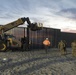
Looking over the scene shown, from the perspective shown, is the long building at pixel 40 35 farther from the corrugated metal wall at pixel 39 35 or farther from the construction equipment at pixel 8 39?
the construction equipment at pixel 8 39

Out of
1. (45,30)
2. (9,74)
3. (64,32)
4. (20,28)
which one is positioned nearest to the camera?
(9,74)

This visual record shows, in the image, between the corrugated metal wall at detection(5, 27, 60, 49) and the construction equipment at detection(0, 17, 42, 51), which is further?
the corrugated metal wall at detection(5, 27, 60, 49)

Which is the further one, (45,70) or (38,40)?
(38,40)

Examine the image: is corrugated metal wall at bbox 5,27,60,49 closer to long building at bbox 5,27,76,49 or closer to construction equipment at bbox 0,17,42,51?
long building at bbox 5,27,76,49

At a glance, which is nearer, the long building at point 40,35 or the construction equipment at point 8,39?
the construction equipment at point 8,39

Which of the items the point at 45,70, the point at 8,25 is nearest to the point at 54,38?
the point at 8,25

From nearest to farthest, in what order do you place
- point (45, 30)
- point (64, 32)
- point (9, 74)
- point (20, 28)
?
point (9, 74) < point (20, 28) < point (45, 30) < point (64, 32)

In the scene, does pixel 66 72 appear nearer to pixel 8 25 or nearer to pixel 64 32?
pixel 8 25

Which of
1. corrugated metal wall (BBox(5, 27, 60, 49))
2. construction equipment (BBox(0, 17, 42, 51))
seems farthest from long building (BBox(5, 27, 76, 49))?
construction equipment (BBox(0, 17, 42, 51))

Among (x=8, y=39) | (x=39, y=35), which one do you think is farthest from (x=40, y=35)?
(x=8, y=39)

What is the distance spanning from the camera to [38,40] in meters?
40.4

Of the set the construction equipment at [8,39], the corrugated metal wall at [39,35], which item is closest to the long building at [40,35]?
the corrugated metal wall at [39,35]

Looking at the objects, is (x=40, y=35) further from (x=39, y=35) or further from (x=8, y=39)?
(x=8, y=39)

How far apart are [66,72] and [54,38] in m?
28.5
